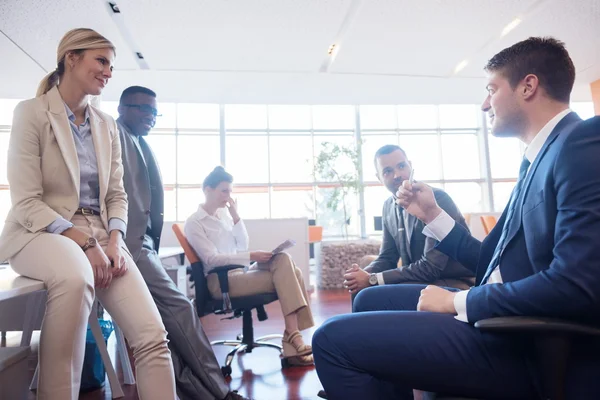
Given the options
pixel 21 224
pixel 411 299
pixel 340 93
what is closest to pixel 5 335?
pixel 21 224

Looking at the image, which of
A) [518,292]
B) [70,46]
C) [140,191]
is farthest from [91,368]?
[518,292]

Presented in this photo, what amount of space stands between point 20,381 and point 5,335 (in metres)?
0.68

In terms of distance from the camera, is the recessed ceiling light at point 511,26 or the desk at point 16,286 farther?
the recessed ceiling light at point 511,26

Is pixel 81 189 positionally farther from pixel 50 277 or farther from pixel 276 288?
pixel 276 288

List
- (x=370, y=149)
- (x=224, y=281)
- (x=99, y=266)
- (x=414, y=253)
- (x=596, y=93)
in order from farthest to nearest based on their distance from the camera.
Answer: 1. (x=370, y=149)
2. (x=596, y=93)
3. (x=224, y=281)
4. (x=414, y=253)
5. (x=99, y=266)

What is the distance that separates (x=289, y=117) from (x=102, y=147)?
7.00 m

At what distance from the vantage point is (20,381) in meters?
1.23

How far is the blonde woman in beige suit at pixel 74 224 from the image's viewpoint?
1063 mm

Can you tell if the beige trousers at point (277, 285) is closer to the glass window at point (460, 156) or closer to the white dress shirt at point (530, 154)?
the white dress shirt at point (530, 154)

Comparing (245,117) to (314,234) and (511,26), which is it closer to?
(314,234)

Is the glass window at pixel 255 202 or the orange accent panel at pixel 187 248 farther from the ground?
the glass window at pixel 255 202

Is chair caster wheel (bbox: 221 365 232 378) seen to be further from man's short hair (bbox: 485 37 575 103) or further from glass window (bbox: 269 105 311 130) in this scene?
glass window (bbox: 269 105 311 130)

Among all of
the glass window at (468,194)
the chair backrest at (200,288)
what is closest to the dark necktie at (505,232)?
the chair backrest at (200,288)

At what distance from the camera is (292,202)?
26.5 ft
